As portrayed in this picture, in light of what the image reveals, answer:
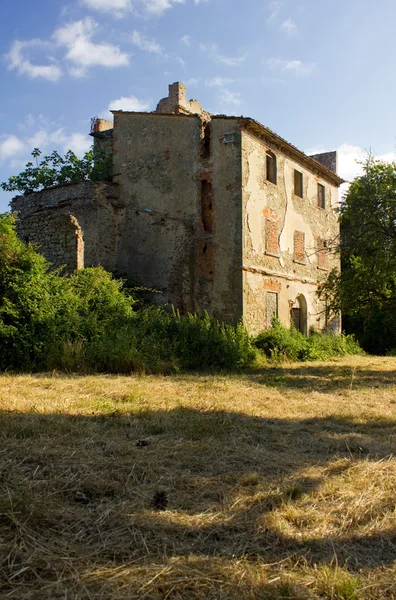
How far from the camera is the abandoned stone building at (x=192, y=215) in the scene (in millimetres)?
17109

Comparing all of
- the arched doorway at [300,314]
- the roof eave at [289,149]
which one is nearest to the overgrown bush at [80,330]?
the arched doorway at [300,314]

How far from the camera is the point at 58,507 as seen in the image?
2.95 meters

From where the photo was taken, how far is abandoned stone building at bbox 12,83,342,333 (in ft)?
56.1

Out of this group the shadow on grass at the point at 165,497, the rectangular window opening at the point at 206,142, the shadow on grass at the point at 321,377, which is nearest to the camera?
the shadow on grass at the point at 165,497

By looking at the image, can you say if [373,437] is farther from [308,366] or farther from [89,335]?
[308,366]

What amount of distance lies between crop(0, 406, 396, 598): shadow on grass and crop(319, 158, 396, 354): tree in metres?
8.15

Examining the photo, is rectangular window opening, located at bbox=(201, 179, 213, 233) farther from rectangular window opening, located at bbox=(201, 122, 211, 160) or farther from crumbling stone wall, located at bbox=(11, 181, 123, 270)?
crumbling stone wall, located at bbox=(11, 181, 123, 270)

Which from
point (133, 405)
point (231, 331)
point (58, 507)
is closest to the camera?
point (58, 507)

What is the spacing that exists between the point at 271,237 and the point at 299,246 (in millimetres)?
2458

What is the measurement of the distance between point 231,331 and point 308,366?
8.27 feet

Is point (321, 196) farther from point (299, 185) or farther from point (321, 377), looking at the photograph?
point (321, 377)

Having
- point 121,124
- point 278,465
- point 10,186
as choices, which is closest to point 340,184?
point 121,124

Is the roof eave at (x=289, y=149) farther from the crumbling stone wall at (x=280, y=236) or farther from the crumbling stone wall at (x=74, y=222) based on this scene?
the crumbling stone wall at (x=74, y=222)

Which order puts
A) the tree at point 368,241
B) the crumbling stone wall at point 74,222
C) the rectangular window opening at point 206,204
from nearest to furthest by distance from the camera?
the tree at point 368,241 → the crumbling stone wall at point 74,222 → the rectangular window opening at point 206,204
